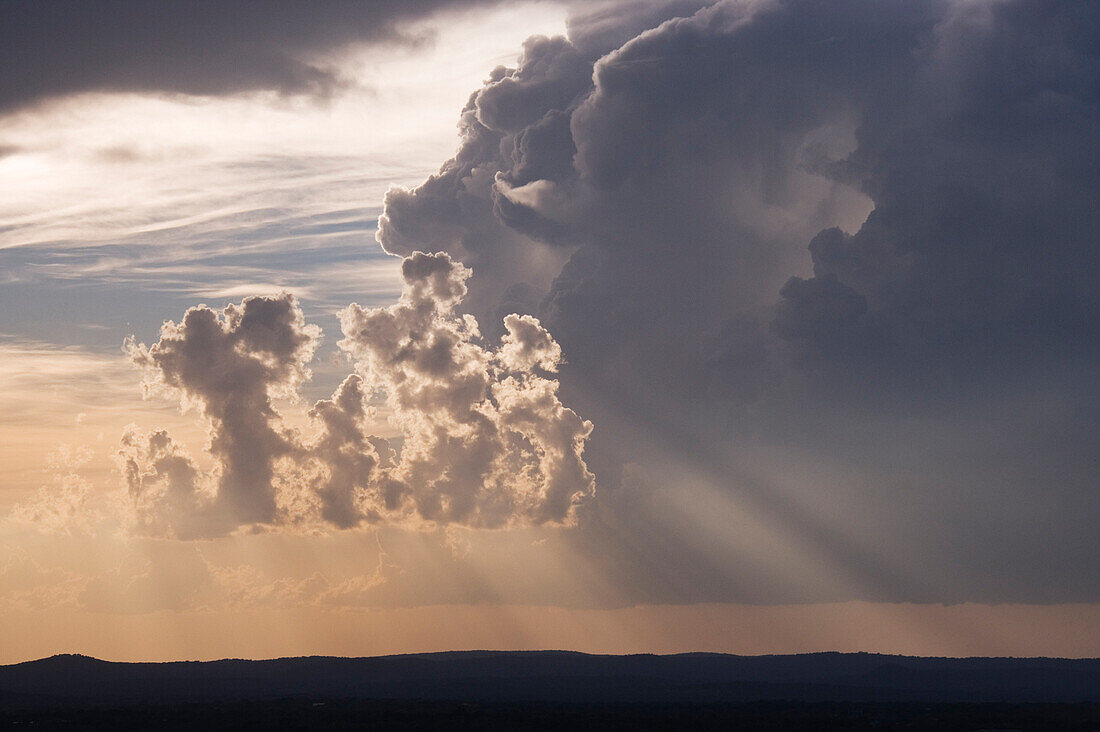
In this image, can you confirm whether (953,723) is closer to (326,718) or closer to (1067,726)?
(1067,726)

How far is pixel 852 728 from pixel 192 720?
100693mm

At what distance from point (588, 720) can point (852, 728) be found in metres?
40.1

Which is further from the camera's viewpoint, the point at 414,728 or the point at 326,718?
the point at 326,718

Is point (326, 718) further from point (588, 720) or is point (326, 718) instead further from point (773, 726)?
→ point (773, 726)

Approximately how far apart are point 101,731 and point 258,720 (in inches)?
956

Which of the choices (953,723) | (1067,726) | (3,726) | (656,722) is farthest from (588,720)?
(3,726)

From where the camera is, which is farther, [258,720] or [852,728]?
[258,720]

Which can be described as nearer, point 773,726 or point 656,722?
point 773,726

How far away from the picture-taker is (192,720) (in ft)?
630

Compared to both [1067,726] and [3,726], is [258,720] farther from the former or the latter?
[1067,726]

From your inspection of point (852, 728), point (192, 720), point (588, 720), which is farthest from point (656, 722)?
point (192, 720)

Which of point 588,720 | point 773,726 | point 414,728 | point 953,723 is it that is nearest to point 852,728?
point 773,726

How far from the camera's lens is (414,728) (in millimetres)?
173375

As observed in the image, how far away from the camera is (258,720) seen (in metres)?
190
